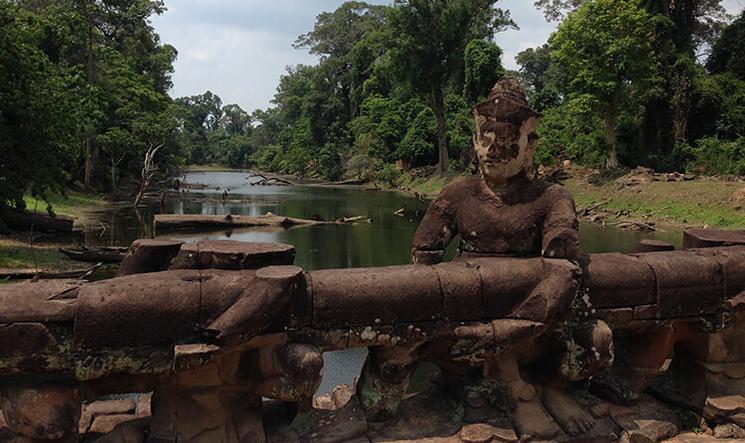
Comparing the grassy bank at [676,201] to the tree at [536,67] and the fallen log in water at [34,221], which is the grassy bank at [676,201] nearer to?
the fallen log in water at [34,221]

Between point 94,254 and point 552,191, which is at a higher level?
point 552,191

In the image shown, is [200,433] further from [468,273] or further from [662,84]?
[662,84]

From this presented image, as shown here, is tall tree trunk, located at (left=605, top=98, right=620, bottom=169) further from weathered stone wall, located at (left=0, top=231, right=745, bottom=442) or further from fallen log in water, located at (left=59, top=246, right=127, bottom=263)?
weathered stone wall, located at (left=0, top=231, right=745, bottom=442)

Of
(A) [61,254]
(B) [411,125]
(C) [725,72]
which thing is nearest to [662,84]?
(C) [725,72]

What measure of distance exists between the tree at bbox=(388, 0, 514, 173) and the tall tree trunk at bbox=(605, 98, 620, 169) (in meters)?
13.4

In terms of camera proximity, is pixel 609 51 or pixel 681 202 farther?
pixel 609 51

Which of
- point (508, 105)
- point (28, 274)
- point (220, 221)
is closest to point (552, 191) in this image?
point (508, 105)

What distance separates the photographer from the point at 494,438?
3957 millimetres

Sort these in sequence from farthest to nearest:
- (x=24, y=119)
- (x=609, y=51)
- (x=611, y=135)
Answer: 1. (x=611, y=135)
2. (x=609, y=51)
3. (x=24, y=119)

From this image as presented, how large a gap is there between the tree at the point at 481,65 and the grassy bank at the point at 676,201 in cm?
1639

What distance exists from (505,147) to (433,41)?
3844cm

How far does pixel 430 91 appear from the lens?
4166 cm

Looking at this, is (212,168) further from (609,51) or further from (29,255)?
(29,255)

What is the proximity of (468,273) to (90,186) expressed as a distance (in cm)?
3233
